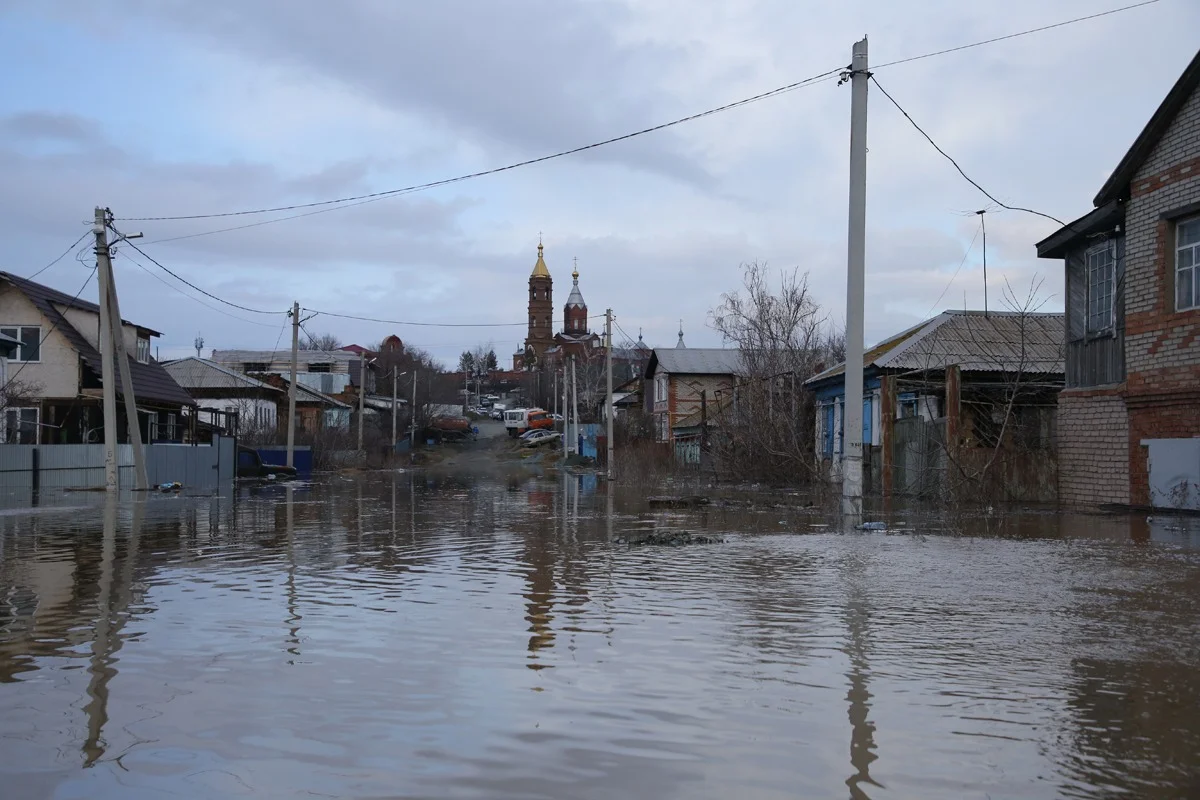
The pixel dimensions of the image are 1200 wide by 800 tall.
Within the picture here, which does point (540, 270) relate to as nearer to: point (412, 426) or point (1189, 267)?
point (412, 426)

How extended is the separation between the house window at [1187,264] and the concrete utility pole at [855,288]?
5341 millimetres

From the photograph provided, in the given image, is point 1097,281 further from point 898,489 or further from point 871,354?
point 871,354

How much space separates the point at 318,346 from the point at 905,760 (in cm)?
12469

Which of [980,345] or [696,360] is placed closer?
[980,345]

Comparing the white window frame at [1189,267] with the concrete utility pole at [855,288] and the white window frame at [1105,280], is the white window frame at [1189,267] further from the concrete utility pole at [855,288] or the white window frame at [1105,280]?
the concrete utility pole at [855,288]

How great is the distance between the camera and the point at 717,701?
5.03 metres

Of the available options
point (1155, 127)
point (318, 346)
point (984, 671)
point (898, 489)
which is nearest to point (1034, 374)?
point (898, 489)

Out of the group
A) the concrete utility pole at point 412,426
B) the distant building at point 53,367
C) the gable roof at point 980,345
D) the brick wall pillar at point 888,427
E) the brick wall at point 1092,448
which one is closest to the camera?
the brick wall at point 1092,448

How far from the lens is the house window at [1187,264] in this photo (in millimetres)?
17203

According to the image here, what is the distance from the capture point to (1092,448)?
65.3 ft

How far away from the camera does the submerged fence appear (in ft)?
99.9

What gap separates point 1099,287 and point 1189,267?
308cm

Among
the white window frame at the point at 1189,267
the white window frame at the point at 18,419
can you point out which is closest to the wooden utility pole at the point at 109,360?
the white window frame at the point at 18,419

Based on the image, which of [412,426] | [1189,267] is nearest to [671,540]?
[1189,267]
